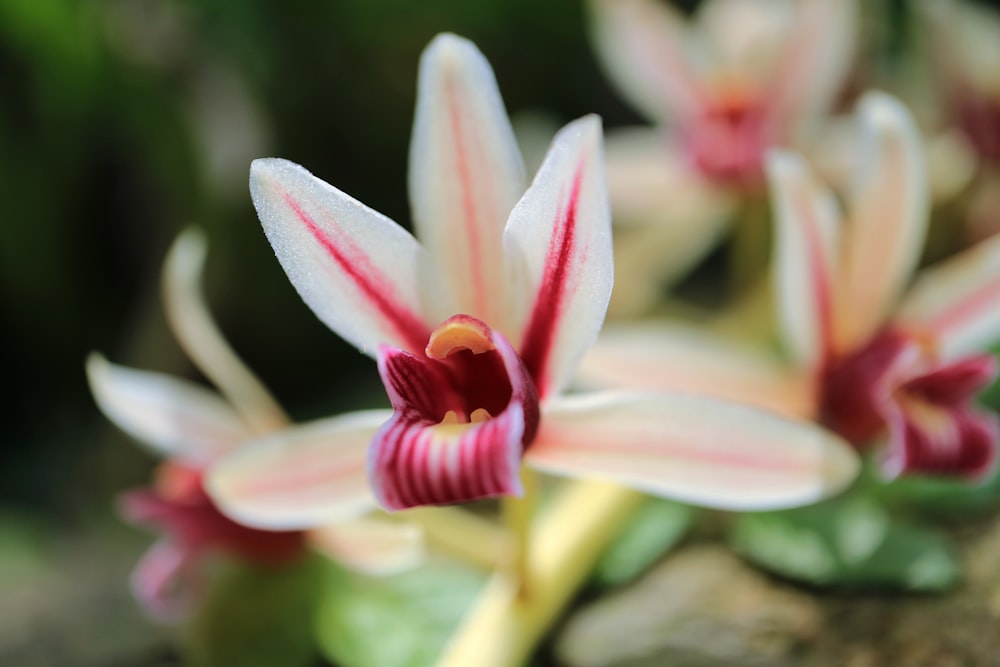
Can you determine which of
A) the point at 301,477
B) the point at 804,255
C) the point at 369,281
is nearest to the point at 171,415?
the point at 301,477

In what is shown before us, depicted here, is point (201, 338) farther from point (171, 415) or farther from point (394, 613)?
point (394, 613)

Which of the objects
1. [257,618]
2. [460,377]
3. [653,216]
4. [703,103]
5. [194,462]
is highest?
[703,103]

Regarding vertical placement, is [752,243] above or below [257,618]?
above

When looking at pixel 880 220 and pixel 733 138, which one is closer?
pixel 880 220

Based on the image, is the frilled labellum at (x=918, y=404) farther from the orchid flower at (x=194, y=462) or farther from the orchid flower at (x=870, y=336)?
the orchid flower at (x=194, y=462)

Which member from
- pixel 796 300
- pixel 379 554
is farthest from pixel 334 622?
pixel 796 300

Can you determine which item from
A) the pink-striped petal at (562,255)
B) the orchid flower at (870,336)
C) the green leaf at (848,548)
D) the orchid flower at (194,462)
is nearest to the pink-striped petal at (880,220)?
the orchid flower at (870,336)

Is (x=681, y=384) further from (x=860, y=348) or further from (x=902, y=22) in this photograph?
(x=902, y=22)
